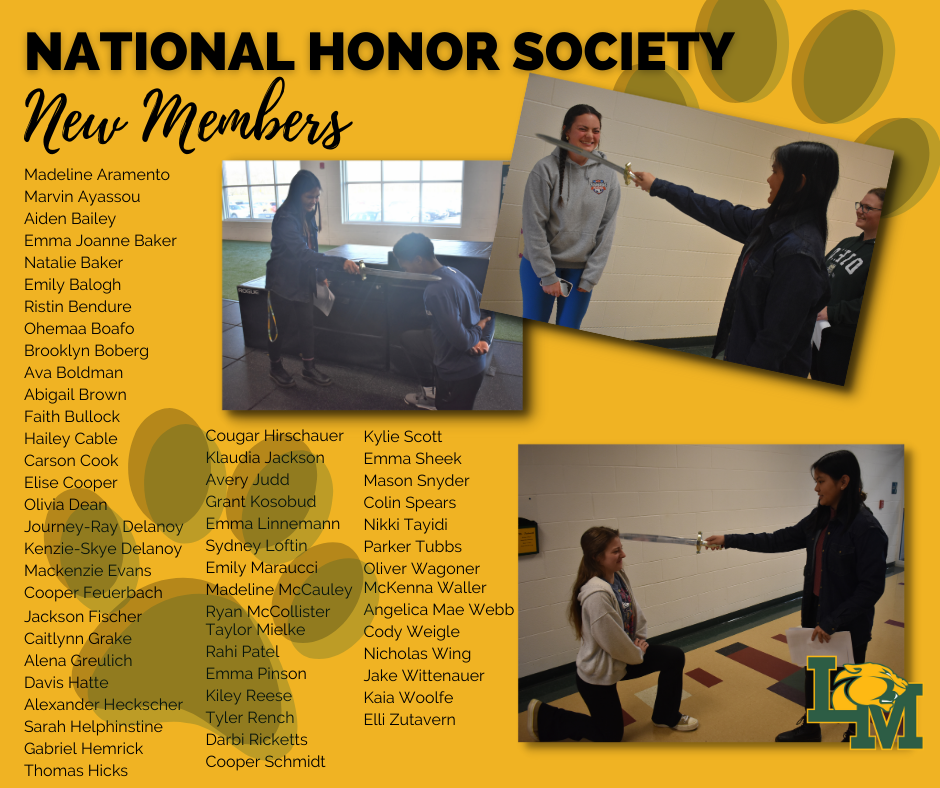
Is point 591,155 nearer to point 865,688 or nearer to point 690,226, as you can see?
point 690,226

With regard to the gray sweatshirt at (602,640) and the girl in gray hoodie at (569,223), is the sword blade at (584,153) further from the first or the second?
the gray sweatshirt at (602,640)

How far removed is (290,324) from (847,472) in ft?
5.18

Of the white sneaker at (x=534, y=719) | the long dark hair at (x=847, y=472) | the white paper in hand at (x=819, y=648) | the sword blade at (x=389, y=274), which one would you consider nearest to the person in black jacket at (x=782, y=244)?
the long dark hair at (x=847, y=472)

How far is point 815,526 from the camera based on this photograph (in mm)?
2225

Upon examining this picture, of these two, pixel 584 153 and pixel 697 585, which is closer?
pixel 584 153

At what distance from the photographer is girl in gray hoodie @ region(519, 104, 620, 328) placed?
2.10 m

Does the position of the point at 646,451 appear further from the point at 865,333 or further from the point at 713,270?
the point at 865,333

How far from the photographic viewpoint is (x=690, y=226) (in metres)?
2.13

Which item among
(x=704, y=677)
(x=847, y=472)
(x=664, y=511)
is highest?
(x=847, y=472)

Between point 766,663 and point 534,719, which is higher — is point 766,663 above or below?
above

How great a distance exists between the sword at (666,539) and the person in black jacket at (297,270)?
0.93 metres

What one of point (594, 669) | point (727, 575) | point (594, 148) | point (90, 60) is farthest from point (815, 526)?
point (90, 60)

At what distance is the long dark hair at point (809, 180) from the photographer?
6.87ft

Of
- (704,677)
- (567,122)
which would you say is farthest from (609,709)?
(567,122)
